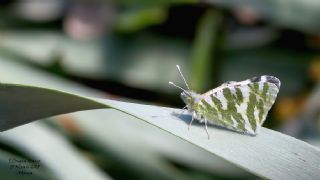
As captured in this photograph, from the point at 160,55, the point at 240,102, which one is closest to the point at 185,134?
the point at 240,102

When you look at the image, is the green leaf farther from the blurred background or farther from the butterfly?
the blurred background

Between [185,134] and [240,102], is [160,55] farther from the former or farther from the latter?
[185,134]

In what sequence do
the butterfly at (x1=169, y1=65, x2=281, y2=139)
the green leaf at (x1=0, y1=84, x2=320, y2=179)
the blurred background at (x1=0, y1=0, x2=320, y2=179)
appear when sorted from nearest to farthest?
the green leaf at (x1=0, y1=84, x2=320, y2=179) → the butterfly at (x1=169, y1=65, x2=281, y2=139) → the blurred background at (x1=0, y1=0, x2=320, y2=179)

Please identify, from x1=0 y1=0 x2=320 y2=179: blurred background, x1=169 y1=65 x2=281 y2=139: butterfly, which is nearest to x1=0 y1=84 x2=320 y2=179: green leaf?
x1=169 y1=65 x2=281 y2=139: butterfly

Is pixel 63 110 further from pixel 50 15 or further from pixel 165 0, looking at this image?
pixel 50 15

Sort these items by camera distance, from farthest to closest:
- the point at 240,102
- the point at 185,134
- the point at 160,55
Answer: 1. the point at 160,55
2. the point at 240,102
3. the point at 185,134

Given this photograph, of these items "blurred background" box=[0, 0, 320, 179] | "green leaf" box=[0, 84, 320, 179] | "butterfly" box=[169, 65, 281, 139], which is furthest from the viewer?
"blurred background" box=[0, 0, 320, 179]

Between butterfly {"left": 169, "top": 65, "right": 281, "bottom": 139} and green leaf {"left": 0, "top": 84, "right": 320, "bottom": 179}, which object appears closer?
green leaf {"left": 0, "top": 84, "right": 320, "bottom": 179}

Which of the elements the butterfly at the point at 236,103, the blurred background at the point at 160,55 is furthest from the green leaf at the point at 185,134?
the blurred background at the point at 160,55
